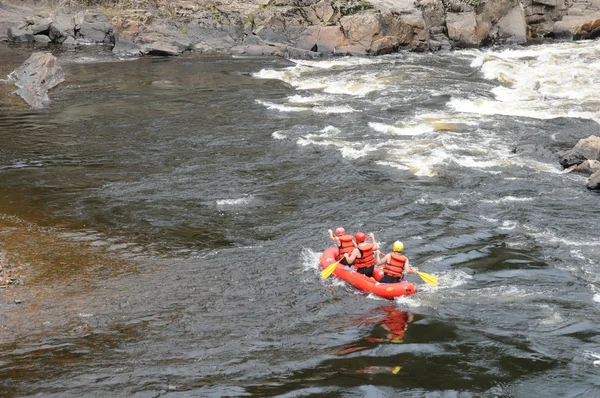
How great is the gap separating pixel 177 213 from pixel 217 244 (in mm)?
2059

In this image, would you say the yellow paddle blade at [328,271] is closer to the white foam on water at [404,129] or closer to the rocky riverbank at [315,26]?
the white foam on water at [404,129]

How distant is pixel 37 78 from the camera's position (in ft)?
95.1

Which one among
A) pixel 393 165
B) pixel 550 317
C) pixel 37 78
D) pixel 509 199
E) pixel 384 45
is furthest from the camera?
pixel 384 45

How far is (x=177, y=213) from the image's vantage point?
15.8m

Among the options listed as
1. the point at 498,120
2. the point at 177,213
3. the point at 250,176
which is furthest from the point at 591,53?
the point at 177,213

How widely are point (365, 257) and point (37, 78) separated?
21203 mm

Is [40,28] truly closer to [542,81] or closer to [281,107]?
[281,107]

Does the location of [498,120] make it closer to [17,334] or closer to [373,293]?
[373,293]

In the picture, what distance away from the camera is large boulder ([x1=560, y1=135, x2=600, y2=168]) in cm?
1814

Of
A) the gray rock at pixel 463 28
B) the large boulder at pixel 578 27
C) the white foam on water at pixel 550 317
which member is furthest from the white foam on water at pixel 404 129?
the large boulder at pixel 578 27

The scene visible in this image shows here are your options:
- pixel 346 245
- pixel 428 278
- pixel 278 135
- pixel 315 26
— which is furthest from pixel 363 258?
pixel 315 26

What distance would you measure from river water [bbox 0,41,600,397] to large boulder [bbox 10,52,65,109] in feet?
2.79

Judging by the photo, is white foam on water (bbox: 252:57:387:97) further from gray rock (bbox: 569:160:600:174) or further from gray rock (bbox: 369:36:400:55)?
gray rock (bbox: 569:160:600:174)

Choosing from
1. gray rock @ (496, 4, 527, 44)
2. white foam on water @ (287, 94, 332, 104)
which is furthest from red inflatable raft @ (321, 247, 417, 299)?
gray rock @ (496, 4, 527, 44)
